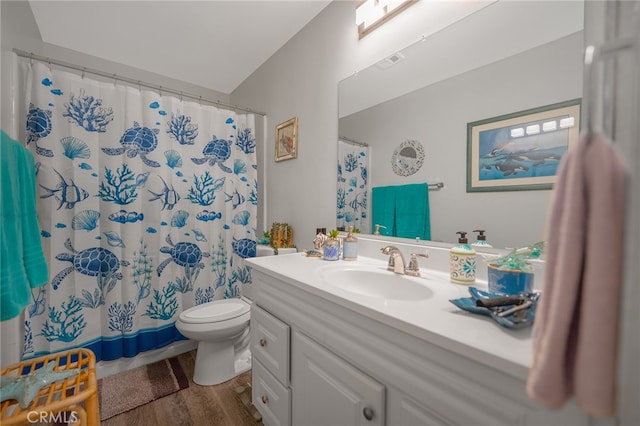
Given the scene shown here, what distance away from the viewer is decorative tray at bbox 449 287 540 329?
58cm

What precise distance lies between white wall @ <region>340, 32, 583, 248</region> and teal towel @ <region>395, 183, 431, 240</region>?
0.11 feet

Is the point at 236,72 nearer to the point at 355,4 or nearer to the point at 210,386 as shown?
the point at 355,4

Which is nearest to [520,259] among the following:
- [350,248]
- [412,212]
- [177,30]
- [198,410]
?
[412,212]

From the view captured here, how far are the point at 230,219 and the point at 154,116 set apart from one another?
0.91 metres

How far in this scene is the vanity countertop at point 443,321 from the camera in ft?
1.59

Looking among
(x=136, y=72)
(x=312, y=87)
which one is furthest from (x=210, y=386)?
(x=136, y=72)

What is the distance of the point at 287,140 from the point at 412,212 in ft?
4.08

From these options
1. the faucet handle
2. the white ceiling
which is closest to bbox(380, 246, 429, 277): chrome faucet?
the faucet handle

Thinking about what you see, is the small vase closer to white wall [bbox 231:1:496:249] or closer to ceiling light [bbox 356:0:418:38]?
white wall [bbox 231:1:496:249]

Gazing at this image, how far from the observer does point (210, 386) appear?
5.21 ft

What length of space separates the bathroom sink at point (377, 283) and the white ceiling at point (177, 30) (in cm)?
174

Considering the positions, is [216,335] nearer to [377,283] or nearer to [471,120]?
[377,283]

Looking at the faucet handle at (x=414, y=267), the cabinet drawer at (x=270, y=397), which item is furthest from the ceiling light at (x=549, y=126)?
the cabinet drawer at (x=270, y=397)

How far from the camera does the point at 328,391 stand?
85 centimetres
